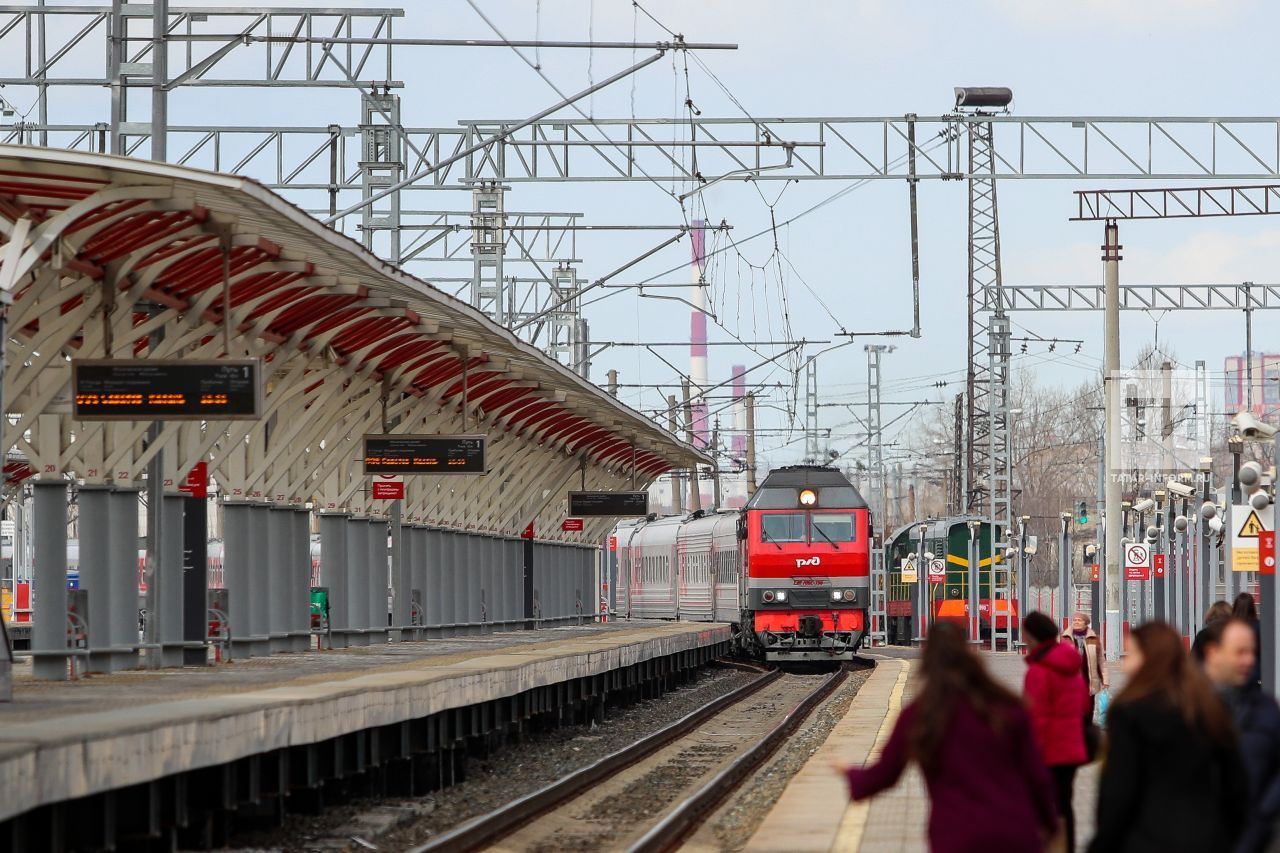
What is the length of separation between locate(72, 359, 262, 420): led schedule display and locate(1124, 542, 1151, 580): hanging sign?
21.5 m

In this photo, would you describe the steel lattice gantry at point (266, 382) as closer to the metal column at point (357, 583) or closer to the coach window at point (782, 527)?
the metal column at point (357, 583)

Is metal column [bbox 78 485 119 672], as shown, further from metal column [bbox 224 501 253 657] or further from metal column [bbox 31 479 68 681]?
metal column [bbox 224 501 253 657]

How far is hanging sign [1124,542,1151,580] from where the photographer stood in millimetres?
34438

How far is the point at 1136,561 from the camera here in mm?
34469

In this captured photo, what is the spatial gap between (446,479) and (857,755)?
47.8 feet

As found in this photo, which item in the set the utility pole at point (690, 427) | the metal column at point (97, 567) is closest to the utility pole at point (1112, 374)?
the metal column at point (97, 567)

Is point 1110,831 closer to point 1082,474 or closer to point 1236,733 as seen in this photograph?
point 1236,733

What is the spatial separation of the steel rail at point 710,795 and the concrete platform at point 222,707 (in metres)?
2.17

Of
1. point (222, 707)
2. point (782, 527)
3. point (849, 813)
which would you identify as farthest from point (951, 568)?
point (222, 707)

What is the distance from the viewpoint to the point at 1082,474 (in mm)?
97438

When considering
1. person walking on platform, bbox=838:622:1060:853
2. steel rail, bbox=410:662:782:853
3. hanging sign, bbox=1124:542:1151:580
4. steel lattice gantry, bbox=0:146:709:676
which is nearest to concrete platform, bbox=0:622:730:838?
steel rail, bbox=410:662:782:853

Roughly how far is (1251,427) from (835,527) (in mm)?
20236

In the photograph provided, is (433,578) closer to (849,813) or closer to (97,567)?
(97,567)

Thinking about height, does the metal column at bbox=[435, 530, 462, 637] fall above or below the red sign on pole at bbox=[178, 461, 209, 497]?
below
